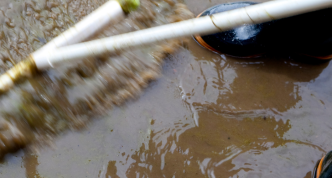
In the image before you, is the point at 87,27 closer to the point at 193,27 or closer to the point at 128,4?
the point at 128,4

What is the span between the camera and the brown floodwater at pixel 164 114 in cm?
122

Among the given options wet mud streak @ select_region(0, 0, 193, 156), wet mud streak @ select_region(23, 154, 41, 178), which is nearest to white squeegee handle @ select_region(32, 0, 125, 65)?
wet mud streak @ select_region(0, 0, 193, 156)

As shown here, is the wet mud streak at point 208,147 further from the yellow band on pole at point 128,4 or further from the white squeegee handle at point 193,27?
the yellow band on pole at point 128,4

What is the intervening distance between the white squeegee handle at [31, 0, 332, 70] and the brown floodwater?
0.87 ft

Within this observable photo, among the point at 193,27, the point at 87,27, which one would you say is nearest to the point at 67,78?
the point at 87,27

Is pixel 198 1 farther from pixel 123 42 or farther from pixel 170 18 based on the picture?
pixel 123 42

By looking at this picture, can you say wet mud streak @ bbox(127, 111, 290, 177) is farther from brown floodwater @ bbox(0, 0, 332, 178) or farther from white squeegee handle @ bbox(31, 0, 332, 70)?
white squeegee handle @ bbox(31, 0, 332, 70)

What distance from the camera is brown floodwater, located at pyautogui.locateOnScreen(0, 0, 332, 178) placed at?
4.00ft

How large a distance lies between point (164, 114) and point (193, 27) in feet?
1.80

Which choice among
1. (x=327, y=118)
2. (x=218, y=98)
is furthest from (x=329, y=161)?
(x=218, y=98)

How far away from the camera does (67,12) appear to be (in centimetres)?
169

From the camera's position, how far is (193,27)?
102cm

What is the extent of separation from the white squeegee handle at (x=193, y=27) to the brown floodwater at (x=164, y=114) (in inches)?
10.4

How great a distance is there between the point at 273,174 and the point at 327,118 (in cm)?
48
